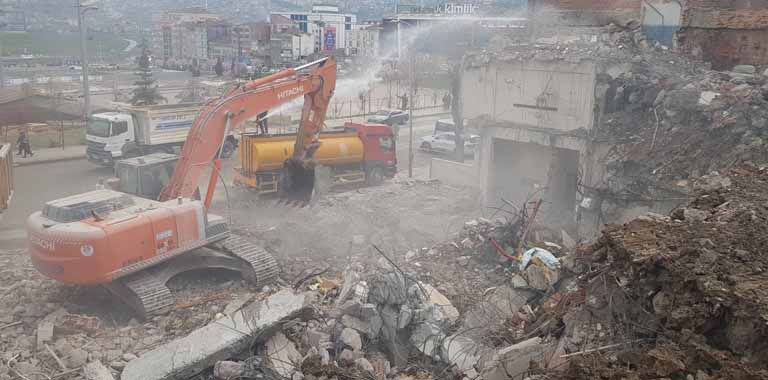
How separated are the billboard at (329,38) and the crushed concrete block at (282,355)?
70076 mm

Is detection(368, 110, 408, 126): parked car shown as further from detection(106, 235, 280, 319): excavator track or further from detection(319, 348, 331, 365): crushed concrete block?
detection(319, 348, 331, 365): crushed concrete block

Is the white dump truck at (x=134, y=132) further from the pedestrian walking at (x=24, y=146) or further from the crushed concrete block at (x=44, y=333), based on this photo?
the crushed concrete block at (x=44, y=333)

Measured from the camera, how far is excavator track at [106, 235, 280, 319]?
10281 mm

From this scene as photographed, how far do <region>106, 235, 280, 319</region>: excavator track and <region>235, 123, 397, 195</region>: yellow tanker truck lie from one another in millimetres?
5244

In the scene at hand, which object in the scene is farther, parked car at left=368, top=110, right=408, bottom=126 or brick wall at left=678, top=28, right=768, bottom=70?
parked car at left=368, top=110, right=408, bottom=126

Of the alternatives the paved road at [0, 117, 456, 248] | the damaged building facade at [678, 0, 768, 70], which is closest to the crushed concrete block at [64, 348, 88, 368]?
the paved road at [0, 117, 456, 248]

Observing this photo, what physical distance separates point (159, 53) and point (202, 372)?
78836 millimetres

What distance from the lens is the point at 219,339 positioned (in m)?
8.26

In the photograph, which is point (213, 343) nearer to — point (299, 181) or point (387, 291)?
point (387, 291)

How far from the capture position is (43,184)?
19172mm

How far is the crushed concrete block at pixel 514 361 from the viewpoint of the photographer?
6090mm

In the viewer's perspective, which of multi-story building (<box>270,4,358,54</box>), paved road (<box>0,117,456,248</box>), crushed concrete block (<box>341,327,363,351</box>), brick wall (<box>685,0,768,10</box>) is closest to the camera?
crushed concrete block (<box>341,327,363,351</box>)

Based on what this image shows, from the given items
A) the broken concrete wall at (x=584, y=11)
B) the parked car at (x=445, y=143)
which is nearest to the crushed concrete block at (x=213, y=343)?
the broken concrete wall at (x=584, y=11)

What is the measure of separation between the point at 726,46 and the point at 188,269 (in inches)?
504
